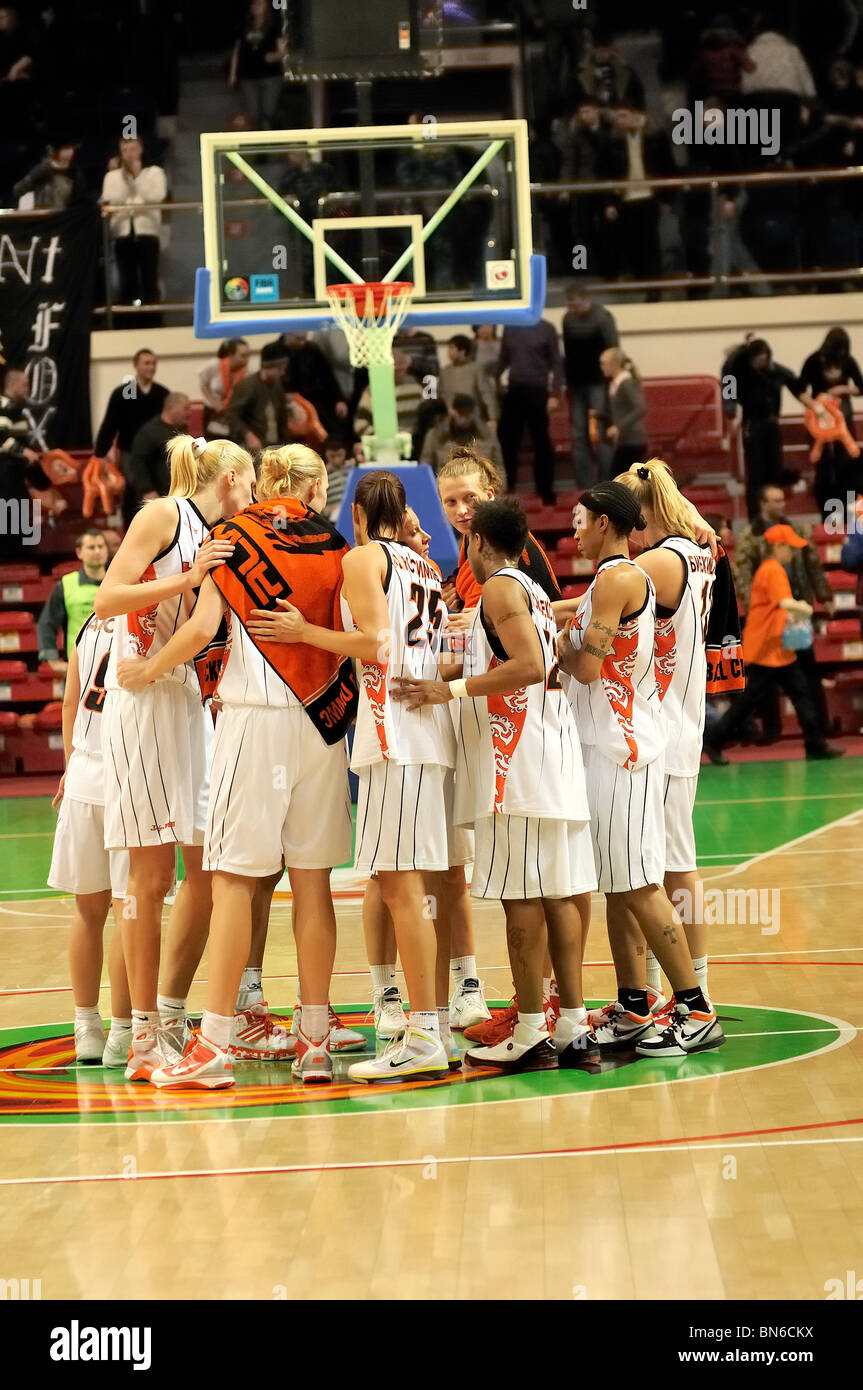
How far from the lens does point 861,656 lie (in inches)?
583

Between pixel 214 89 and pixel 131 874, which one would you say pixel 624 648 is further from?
pixel 214 89

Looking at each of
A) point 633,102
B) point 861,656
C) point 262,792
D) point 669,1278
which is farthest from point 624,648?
point 633,102

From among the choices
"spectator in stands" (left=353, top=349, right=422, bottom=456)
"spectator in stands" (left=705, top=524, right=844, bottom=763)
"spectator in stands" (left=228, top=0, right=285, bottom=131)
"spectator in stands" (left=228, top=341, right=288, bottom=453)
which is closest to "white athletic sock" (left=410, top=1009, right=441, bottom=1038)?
"spectator in stands" (left=705, top=524, right=844, bottom=763)

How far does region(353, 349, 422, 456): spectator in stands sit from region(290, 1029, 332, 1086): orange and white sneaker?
9.54 meters

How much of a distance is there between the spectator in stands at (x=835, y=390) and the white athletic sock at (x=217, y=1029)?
37.9ft

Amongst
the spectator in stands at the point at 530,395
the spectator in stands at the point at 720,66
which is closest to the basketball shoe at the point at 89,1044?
the spectator in stands at the point at 530,395

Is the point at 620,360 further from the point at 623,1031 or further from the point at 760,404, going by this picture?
the point at 623,1031

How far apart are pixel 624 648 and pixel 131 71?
1580cm

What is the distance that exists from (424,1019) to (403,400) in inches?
392

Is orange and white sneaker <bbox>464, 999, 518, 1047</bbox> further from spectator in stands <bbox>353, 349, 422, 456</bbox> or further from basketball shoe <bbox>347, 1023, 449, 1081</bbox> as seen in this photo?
spectator in stands <bbox>353, 349, 422, 456</bbox>

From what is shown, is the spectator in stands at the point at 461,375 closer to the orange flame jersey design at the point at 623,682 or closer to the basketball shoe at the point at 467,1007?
the basketball shoe at the point at 467,1007

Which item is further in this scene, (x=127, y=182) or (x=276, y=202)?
(x=127, y=182)

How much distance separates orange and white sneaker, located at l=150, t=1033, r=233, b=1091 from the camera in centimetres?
530

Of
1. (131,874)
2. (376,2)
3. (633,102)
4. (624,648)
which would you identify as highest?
(633,102)
